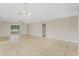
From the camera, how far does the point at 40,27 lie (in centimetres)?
308

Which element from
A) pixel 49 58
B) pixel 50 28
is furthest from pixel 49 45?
pixel 49 58

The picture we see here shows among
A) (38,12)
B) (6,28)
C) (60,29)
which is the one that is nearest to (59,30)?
(60,29)

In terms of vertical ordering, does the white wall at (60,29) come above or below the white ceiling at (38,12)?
below

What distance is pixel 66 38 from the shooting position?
341 cm

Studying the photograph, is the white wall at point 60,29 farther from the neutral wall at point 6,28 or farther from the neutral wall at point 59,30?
the neutral wall at point 6,28

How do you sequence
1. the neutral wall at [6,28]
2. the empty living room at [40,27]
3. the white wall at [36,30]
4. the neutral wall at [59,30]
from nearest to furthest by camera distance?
the empty living room at [40,27]
the neutral wall at [6,28]
the white wall at [36,30]
the neutral wall at [59,30]

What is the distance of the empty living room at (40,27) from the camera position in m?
2.00

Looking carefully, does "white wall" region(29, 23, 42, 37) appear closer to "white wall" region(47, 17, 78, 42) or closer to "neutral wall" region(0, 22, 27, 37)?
"white wall" region(47, 17, 78, 42)

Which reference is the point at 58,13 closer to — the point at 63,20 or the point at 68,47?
the point at 63,20

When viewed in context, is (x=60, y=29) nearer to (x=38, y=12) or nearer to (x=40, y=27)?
(x=40, y=27)

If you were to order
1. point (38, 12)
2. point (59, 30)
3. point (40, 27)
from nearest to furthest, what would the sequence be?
point (38, 12), point (40, 27), point (59, 30)

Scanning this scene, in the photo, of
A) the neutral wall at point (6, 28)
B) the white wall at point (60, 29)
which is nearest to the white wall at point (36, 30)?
the white wall at point (60, 29)

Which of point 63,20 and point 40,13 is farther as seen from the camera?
point 63,20

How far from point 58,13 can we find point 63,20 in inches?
25.9
